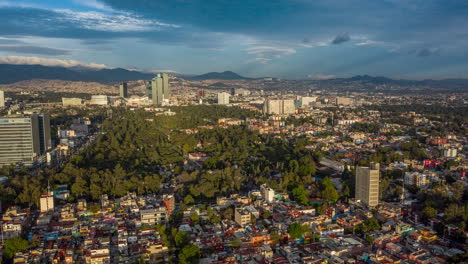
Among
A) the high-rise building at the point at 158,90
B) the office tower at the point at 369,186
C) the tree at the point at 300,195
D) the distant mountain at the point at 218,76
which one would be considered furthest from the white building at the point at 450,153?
the distant mountain at the point at 218,76

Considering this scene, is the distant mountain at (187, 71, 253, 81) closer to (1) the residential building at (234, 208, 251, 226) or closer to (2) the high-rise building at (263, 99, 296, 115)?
(2) the high-rise building at (263, 99, 296, 115)

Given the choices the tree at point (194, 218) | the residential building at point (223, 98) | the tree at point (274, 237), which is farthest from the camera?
the residential building at point (223, 98)

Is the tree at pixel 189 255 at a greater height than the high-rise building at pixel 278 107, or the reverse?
the high-rise building at pixel 278 107

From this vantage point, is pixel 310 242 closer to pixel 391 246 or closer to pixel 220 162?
pixel 391 246

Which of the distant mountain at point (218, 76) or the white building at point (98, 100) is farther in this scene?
the distant mountain at point (218, 76)

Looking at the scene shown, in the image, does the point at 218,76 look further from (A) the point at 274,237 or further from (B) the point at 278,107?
(A) the point at 274,237

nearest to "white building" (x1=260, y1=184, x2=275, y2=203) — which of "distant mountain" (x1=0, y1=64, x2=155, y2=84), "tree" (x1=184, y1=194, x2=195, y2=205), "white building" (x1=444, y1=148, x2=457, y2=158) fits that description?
"tree" (x1=184, y1=194, x2=195, y2=205)

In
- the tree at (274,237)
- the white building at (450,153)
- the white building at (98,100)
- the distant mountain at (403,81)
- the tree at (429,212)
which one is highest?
the distant mountain at (403,81)

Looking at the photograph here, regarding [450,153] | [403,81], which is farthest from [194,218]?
[403,81]

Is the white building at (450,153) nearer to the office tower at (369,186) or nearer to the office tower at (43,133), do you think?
the office tower at (369,186)
